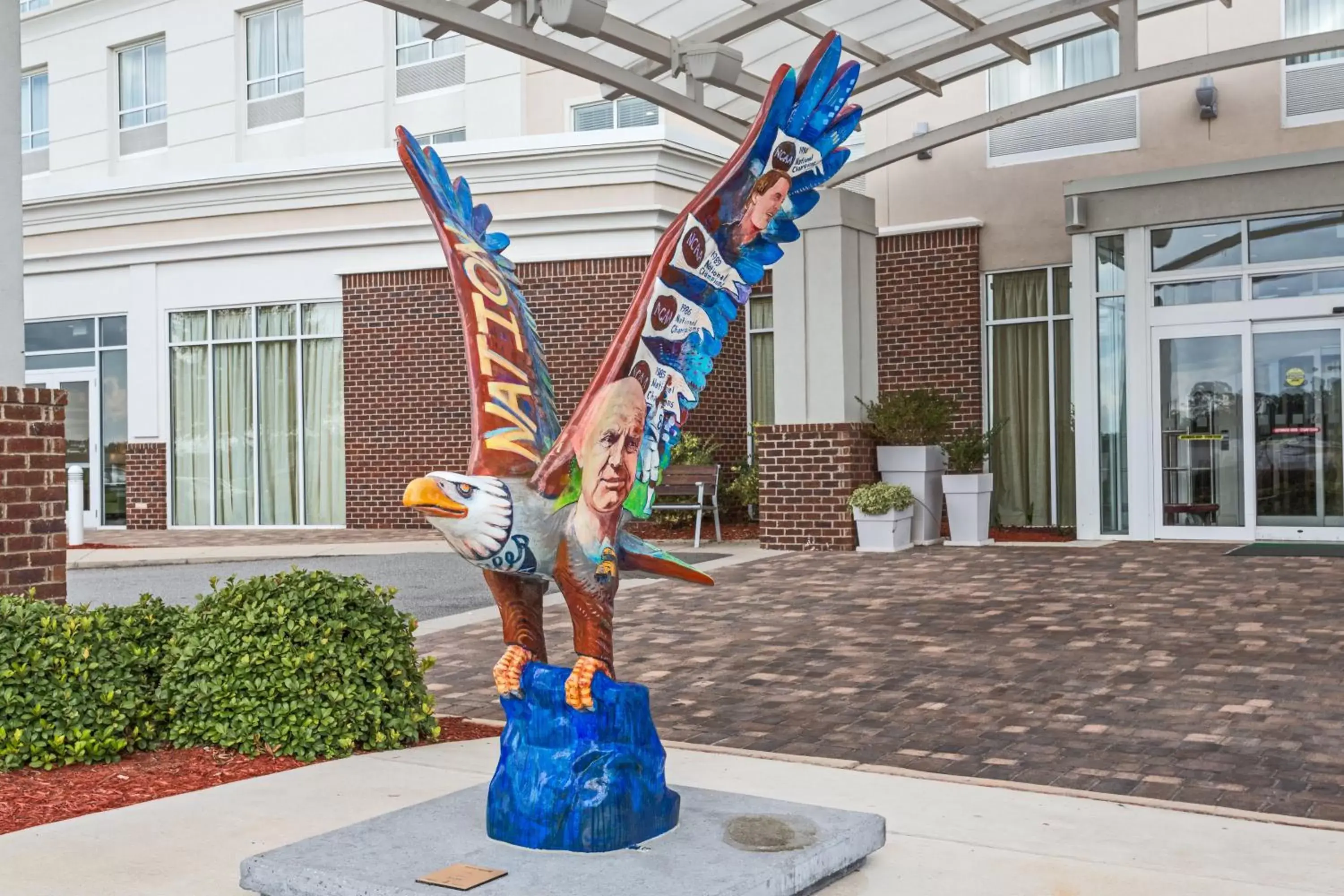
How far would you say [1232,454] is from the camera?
14359mm

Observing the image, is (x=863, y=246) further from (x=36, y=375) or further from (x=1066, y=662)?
(x=36, y=375)

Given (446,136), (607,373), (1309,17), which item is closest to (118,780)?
(607,373)

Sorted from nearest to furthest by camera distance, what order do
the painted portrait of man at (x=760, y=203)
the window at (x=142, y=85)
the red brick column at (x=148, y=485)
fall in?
the painted portrait of man at (x=760, y=203)
the red brick column at (x=148, y=485)
the window at (x=142, y=85)

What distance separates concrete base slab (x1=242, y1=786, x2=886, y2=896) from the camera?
3.64m

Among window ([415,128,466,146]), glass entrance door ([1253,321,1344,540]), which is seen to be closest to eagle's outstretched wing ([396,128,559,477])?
glass entrance door ([1253,321,1344,540])

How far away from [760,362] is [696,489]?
353 centimetres

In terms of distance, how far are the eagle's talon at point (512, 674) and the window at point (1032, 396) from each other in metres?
13.3

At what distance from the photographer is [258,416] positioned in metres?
20.7

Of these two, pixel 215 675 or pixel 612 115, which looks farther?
pixel 612 115

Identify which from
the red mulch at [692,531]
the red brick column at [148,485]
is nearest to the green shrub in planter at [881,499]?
the red mulch at [692,531]

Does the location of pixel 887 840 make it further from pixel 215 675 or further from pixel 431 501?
pixel 215 675

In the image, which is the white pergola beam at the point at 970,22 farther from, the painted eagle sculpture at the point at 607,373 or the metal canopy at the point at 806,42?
the painted eagle sculpture at the point at 607,373

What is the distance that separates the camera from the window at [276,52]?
24.5 meters

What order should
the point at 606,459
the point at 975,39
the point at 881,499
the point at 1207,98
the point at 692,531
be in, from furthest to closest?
the point at 692,531
the point at 1207,98
the point at 881,499
the point at 975,39
the point at 606,459
